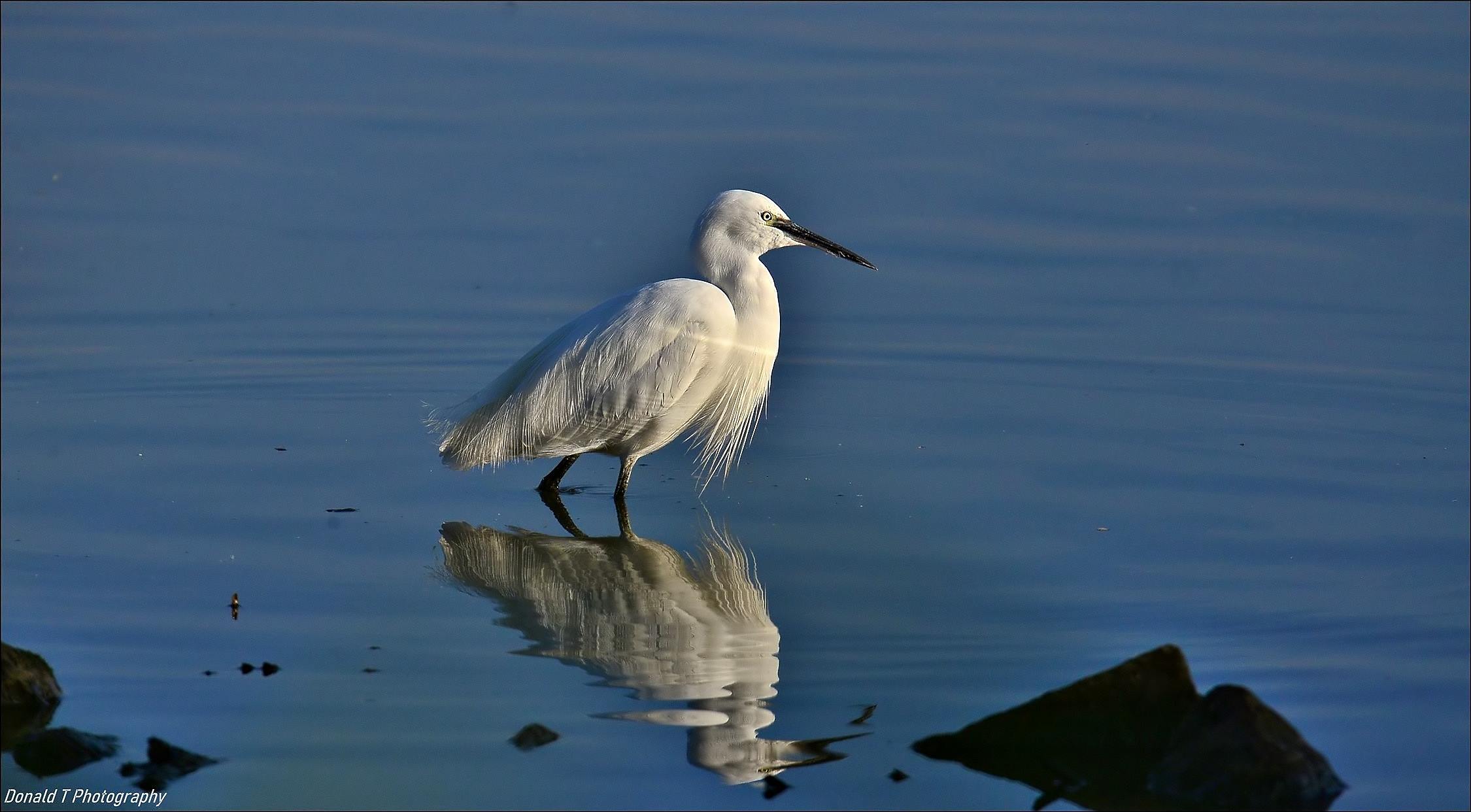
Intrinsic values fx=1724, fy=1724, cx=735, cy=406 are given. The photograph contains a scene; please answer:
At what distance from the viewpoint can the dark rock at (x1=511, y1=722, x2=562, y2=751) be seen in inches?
169

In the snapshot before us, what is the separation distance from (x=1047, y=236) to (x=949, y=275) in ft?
2.44

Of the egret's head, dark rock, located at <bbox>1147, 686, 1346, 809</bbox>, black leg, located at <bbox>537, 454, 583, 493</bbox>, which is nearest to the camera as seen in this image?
dark rock, located at <bbox>1147, 686, 1346, 809</bbox>

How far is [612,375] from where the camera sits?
22.0ft

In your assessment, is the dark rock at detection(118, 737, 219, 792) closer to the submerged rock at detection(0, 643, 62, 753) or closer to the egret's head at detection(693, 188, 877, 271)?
the submerged rock at detection(0, 643, 62, 753)

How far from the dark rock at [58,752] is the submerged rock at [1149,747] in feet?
6.63

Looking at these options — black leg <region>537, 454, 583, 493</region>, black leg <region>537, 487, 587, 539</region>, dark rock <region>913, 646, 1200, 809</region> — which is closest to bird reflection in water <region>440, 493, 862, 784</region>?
black leg <region>537, 487, 587, 539</region>

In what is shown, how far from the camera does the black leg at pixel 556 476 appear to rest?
713 cm

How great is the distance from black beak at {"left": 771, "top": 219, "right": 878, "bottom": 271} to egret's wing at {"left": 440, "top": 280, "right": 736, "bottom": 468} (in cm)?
42

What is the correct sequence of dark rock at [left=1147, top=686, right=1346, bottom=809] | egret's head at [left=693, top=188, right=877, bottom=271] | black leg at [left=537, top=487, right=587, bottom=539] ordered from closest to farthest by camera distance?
1. dark rock at [left=1147, top=686, right=1346, bottom=809]
2. black leg at [left=537, top=487, right=587, bottom=539]
3. egret's head at [left=693, top=188, right=877, bottom=271]

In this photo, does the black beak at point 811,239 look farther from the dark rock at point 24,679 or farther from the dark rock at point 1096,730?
the dark rock at point 24,679

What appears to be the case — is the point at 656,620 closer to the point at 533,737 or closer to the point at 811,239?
the point at 533,737

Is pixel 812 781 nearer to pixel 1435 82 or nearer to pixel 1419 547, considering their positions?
pixel 1419 547

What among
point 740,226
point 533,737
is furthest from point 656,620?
point 740,226

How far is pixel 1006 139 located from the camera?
36.2ft
